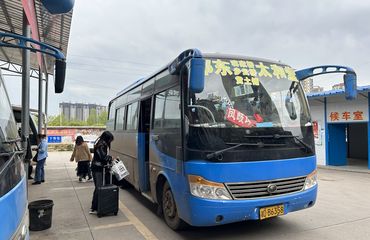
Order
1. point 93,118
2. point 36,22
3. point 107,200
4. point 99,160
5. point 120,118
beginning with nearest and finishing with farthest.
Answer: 1. point 107,200
2. point 99,160
3. point 120,118
4. point 36,22
5. point 93,118

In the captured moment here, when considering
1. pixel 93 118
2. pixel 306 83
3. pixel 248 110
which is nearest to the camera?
pixel 248 110

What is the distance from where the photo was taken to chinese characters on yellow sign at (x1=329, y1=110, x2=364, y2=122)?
45.6 ft

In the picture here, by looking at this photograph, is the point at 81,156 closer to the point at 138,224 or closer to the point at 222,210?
the point at 138,224

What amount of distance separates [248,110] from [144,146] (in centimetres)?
306

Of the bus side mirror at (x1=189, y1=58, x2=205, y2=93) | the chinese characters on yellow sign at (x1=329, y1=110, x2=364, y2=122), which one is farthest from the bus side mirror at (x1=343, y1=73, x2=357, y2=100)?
the chinese characters on yellow sign at (x1=329, y1=110, x2=364, y2=122)

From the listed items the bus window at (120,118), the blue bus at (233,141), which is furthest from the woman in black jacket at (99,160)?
the bus window at (120,118)

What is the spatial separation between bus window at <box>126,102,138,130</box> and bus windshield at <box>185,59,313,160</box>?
329 centimetres

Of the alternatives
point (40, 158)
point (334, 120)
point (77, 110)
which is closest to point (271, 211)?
point (40, 158)

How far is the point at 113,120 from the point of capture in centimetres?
1100

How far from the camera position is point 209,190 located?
430 cm

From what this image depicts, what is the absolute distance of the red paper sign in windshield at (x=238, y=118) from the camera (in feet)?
14.8

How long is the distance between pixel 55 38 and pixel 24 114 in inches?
284

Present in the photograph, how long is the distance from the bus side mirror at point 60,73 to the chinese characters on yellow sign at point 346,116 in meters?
13.1

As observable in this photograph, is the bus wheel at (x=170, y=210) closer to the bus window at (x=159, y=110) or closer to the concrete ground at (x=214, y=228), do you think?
the concrete ground at (x=214, y=228)
